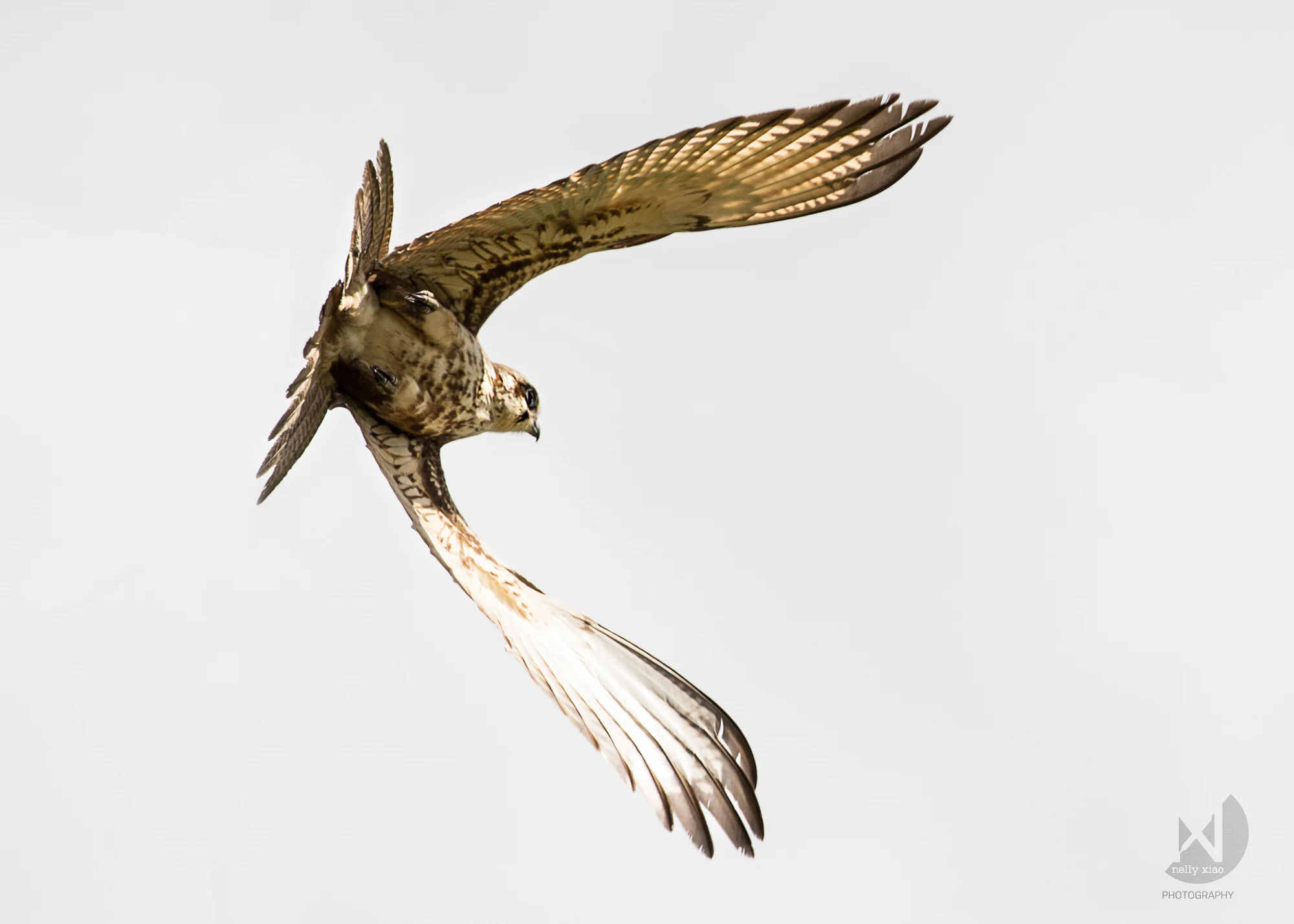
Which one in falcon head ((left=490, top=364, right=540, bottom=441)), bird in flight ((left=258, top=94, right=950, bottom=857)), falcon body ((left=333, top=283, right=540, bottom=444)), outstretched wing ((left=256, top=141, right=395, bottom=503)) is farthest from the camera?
falcon head ((left=490, top=364, right=540, bottom=441))

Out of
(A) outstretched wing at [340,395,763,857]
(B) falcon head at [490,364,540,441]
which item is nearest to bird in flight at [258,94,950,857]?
(A) outstretched wing at [340,395,763,857]

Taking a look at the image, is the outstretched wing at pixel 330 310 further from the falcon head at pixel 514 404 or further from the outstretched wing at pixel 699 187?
the falcon head at pixel 514 404

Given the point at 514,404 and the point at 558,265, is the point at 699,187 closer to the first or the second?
the point at 558,265

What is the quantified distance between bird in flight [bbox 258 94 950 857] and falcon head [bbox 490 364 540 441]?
1.64 ft

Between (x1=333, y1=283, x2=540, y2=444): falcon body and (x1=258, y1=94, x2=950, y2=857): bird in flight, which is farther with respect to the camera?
(x1=333, y1=283, x2=540, y2=444): falcon body

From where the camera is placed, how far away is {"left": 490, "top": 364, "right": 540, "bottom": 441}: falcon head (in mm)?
8125

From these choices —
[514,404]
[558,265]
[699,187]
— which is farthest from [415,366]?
[699,187]

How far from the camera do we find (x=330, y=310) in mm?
6414

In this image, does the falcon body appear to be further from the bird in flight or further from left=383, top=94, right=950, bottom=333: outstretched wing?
left=383, top=94, right=950, bottom=333: outstretched wing

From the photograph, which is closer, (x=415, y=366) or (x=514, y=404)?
(x=415, y=366)

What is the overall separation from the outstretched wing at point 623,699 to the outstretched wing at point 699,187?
3.58ft

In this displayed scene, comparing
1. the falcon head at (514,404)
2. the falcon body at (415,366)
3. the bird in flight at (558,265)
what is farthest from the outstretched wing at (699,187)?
the falcon head at (514,404)

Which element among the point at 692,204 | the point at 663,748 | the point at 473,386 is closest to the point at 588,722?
the point at 663,748

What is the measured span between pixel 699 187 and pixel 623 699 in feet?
7.60
